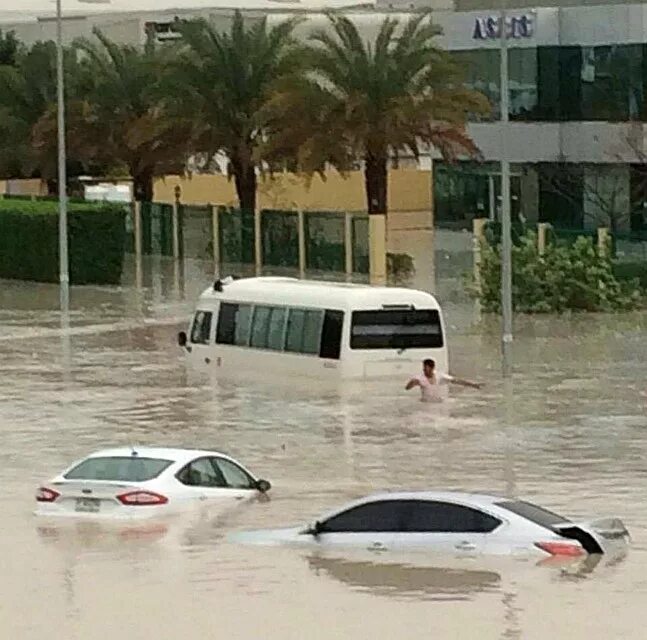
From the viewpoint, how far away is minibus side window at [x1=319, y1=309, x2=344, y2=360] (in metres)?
40.7

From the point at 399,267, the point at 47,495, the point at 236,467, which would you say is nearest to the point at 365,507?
the point at 236,467

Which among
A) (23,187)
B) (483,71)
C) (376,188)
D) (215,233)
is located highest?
(483,71)

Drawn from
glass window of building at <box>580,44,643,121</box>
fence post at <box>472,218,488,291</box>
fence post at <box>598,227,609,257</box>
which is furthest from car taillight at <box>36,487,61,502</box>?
glass window of building at <box>580,44,643,121</box>

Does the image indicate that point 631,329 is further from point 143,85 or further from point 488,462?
point 143,85

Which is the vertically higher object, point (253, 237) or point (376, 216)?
point (376, 216)

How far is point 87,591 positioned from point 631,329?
29864mm

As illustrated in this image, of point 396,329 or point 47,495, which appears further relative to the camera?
point 396,329

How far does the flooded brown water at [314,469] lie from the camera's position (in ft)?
67.4

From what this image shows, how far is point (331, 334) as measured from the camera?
40.9 m

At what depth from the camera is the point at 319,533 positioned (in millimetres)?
23859

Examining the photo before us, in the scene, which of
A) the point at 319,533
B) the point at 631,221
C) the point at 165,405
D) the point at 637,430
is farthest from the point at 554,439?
the point at 631,221

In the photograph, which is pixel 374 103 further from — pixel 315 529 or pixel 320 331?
pixel 315 529

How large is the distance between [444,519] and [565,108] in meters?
49.7

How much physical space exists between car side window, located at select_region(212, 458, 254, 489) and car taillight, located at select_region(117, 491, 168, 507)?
1.40m
